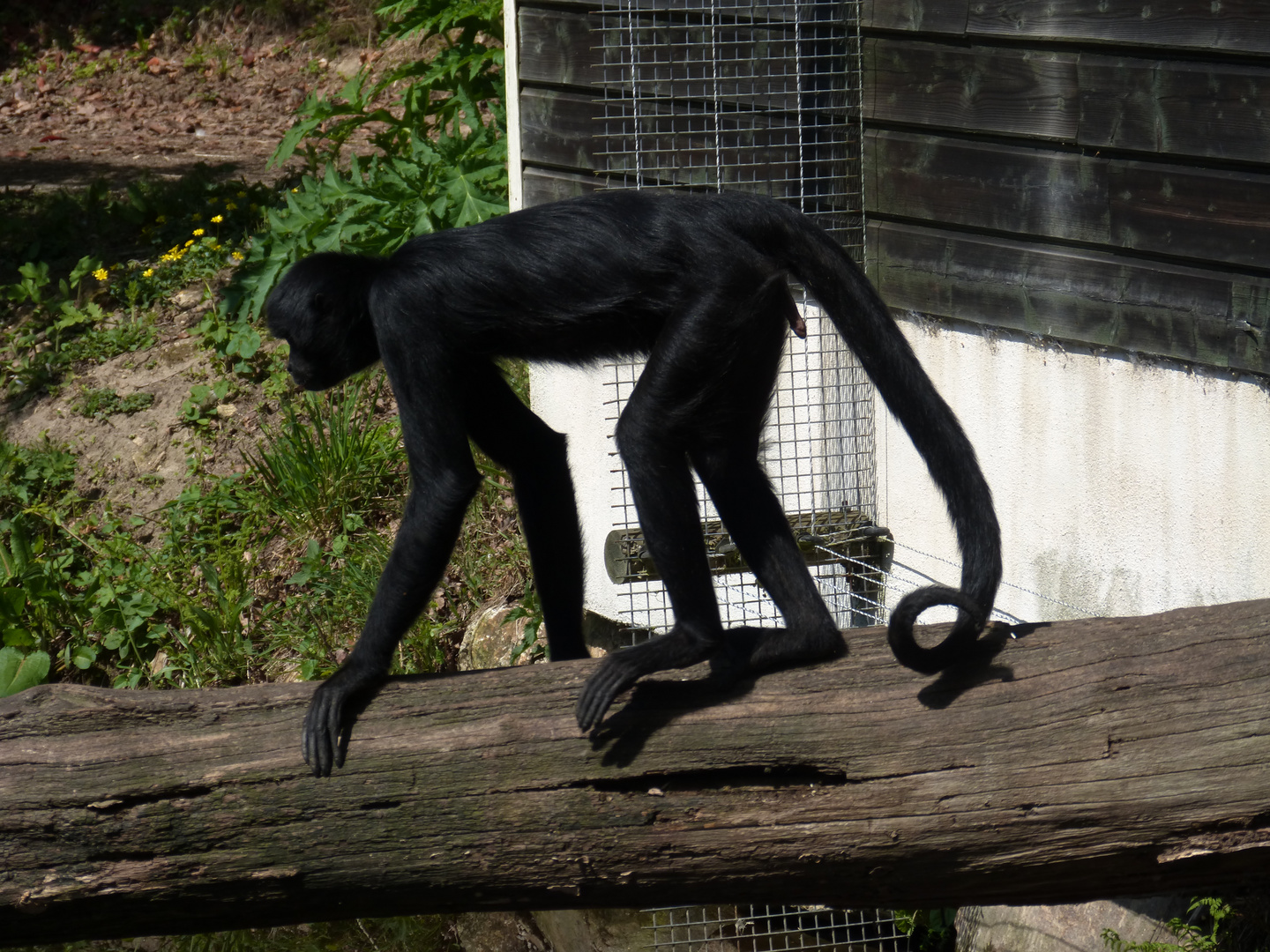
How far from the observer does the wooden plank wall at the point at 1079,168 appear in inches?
149

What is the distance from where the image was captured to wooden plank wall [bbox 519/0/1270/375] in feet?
12.4

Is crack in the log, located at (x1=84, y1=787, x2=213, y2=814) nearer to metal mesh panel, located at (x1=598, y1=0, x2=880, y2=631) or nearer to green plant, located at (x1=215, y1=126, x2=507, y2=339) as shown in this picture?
metal mesh panel, located at (x1=598, y1=0, x2=880, y2=631)

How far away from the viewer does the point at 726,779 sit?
278 centimetres

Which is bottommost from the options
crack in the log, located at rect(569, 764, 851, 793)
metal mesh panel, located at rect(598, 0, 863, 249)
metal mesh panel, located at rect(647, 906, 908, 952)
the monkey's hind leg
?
metal mesh panel, located at rect(647, 906, 908, 952)

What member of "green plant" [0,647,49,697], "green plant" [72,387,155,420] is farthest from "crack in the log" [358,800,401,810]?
"green plant" [72,387,155,420]

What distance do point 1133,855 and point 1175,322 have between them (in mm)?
2143

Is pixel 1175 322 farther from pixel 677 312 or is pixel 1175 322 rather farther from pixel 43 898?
pixel 43 898

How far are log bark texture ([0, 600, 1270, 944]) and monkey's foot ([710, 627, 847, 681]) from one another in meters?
0.23

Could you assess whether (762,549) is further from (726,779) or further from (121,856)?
(121,856)

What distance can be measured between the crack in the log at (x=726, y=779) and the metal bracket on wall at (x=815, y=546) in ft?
7.37

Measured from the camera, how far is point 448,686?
9.75ft

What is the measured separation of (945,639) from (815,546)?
85.7 inches

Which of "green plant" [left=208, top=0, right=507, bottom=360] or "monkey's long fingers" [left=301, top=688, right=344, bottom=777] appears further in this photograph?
"green plant" [left=208, top=0, right=507, bottom=360]

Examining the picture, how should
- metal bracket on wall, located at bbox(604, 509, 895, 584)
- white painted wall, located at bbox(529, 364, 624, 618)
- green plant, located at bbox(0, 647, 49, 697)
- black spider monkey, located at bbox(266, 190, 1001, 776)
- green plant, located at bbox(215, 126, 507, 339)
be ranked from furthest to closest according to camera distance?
green plant, located at bbox(215, 126, 507, 339) → white painted wall, located at bbox(529, 364, 624, 618) → metal bracket on wall, located at bbox(604, 509, 895, 584) → green plant, located at bbox(0, 647, 49, 697) → black spider monkey, located at bbox(266, 190, 1001, 776)
